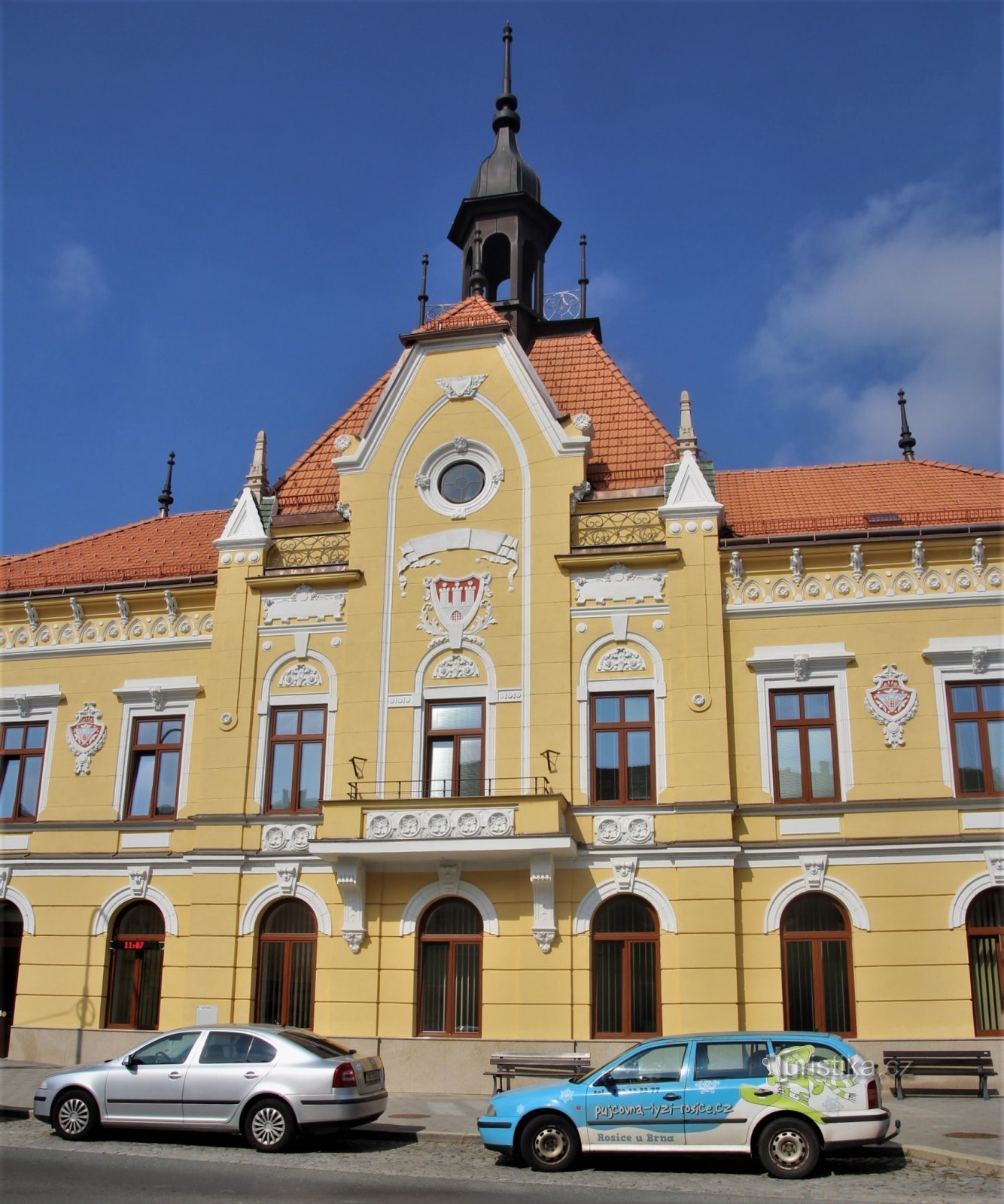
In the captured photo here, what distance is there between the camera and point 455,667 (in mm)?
23797

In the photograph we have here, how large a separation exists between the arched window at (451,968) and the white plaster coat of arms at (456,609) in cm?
528

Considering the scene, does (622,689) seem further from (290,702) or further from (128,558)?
(128,558)

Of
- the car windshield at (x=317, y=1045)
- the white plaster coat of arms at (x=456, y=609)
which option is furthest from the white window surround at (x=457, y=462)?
the car windshield at (x=317, y=1045)

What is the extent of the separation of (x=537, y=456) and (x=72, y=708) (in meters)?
11.8

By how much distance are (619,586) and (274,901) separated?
9.32 meters

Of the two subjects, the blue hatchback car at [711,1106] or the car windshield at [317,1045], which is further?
the car windshield at [317,1045]

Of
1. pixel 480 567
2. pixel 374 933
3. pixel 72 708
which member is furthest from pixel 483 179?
pixel 374 933

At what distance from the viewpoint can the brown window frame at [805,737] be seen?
72.5 ft

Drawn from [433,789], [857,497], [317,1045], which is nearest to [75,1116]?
[317,1045]

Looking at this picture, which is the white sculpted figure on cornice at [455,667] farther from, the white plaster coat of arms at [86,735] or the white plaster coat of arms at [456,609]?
the white plaster coat of arms at [86,735]

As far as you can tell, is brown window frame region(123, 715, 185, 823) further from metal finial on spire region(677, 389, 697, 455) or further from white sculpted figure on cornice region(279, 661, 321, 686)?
metal finial on spire region(677, 389, 697, 455)

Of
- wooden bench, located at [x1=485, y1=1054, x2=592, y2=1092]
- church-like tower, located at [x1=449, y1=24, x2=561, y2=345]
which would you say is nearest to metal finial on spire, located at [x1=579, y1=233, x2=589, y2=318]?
church-like tower, located at [x1=449, y1=24, x2=561, y2=345]

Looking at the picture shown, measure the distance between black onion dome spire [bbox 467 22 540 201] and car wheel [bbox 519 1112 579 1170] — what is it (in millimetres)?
24530

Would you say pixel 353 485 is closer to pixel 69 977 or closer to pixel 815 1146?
pixel 69 977
